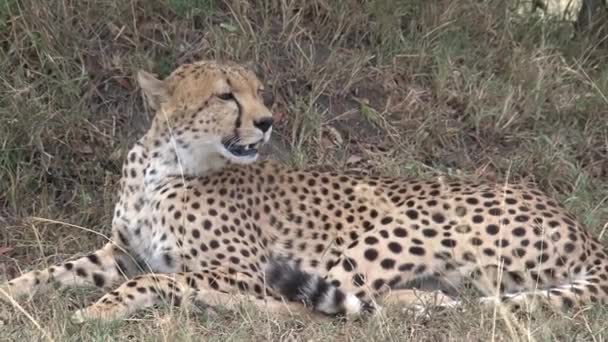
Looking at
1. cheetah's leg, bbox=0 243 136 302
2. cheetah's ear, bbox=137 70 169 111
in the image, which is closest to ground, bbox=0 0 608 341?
cheetah's leg, bbox=0 243 136 302

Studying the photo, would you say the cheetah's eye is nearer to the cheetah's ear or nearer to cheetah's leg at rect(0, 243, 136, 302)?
the cheetah's ear

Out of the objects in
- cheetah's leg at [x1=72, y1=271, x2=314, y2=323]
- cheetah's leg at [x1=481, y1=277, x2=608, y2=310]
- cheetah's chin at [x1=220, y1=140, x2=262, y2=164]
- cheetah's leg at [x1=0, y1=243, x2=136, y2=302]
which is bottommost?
cheetah's leg at [x1=0, y1=243, x2=136, y2=302]

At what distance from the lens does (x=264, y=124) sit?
4113mm

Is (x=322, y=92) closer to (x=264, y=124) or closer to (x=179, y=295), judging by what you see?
(x=264, y=124)

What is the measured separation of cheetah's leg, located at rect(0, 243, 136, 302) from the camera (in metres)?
4.10

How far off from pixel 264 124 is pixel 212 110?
0.68 feet

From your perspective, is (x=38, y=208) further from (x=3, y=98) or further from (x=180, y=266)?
(x=180, y=266)

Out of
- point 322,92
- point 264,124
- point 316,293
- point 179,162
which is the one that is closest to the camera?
point 316,293

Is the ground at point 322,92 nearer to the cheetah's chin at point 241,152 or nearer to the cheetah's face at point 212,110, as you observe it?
the cheetah's face at point 212,110

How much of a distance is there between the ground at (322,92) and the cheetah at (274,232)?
465 millimetres

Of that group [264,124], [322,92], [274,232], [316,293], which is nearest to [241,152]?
[264,124]

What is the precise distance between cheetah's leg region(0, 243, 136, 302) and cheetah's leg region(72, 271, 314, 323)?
39 centimetres

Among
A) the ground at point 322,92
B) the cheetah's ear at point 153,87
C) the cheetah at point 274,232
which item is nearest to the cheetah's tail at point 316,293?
the cheetah at point 274,232

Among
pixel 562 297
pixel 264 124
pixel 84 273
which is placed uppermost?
pixel 264 124
